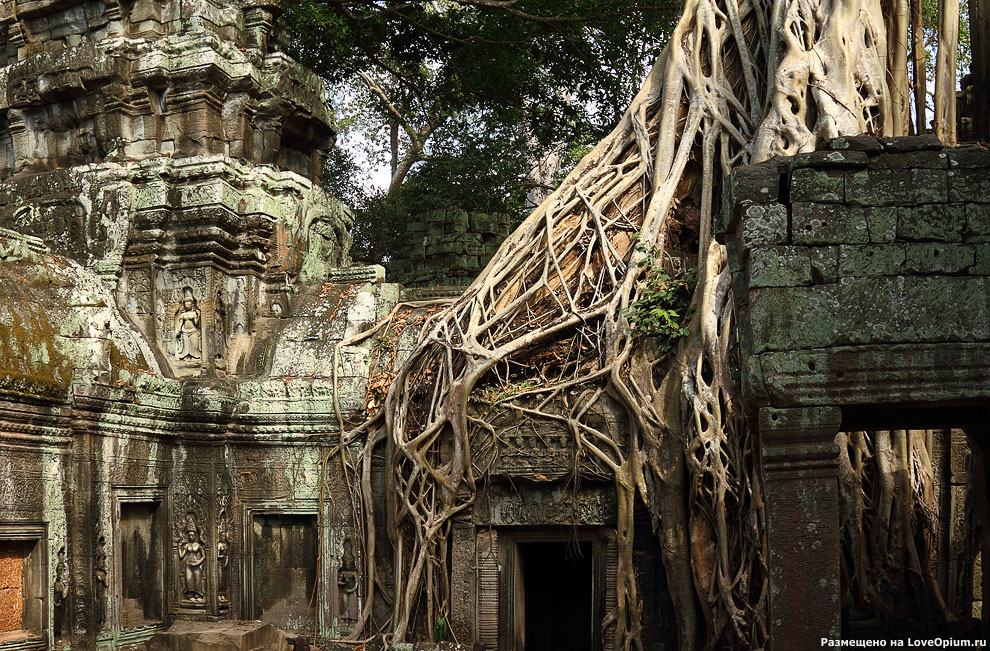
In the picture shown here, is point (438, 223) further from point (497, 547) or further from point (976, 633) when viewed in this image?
point (976, 633)

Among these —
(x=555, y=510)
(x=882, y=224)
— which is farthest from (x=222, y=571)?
(x=882, y=224)

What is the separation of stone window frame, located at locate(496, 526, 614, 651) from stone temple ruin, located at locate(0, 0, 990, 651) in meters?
0.02

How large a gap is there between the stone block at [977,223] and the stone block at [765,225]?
733mm

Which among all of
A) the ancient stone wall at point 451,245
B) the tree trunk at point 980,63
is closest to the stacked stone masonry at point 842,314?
the tree trunk at point 980,63

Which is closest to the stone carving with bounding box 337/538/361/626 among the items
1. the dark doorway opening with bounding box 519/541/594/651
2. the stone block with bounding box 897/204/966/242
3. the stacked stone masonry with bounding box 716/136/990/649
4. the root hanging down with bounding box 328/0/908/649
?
the root hanging down with bounding box 328/0/908/649

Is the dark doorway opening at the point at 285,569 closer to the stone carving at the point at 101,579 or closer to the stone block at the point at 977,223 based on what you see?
the stone carving at the point at 101,579

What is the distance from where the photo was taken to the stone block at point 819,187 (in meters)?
4.75

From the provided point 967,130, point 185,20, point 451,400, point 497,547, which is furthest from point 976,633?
point 185,20

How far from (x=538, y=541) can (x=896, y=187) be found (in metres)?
4.67

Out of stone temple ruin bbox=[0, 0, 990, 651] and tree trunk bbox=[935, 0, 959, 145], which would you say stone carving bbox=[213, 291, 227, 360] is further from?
tree trunk bbox=[935, 0, 959, 145]

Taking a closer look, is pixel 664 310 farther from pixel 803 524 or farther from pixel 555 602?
pixel 555 602

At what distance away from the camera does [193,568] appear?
9.41 metres

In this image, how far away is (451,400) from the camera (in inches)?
342

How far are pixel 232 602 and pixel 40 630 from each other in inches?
67.7
